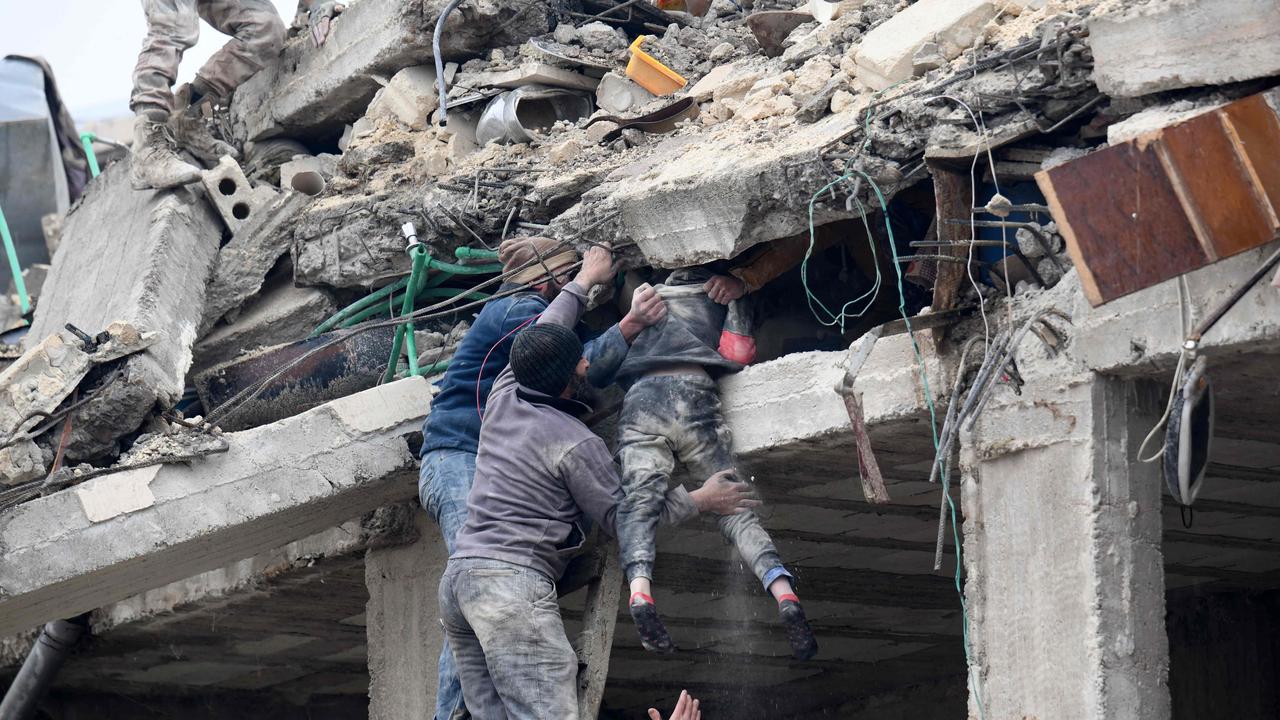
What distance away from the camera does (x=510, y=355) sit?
6379mm

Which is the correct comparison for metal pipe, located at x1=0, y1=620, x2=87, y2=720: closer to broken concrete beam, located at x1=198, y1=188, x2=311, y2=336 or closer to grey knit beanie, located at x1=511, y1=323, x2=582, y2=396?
broken concrete beam, located at x1=198, y1=188, x2=311, y2=336

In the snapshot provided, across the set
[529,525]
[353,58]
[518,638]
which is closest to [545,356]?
[529,525]

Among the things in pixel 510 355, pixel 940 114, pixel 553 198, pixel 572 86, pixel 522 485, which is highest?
pixel 572 86

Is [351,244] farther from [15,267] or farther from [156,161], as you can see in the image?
[15,267]

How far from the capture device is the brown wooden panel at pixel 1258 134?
467 centimetres

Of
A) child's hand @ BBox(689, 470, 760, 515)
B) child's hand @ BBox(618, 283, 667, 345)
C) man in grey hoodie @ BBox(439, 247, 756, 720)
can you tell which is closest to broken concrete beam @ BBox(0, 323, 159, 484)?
man in grey hoodie @ BBox(439, 247, 756, 720)

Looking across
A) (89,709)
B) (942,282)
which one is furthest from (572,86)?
(89,709)

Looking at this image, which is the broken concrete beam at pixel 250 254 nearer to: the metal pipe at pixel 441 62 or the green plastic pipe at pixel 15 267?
the metal pipe at pixel 441 62

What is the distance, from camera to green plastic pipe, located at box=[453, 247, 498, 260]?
762 cm

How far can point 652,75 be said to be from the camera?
8055 mm

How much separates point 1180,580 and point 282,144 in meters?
5.35

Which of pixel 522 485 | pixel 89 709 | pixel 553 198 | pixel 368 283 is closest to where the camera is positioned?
pixel 522 485

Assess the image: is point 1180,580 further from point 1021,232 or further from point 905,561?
point 1021,232

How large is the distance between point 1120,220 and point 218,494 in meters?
3.99
